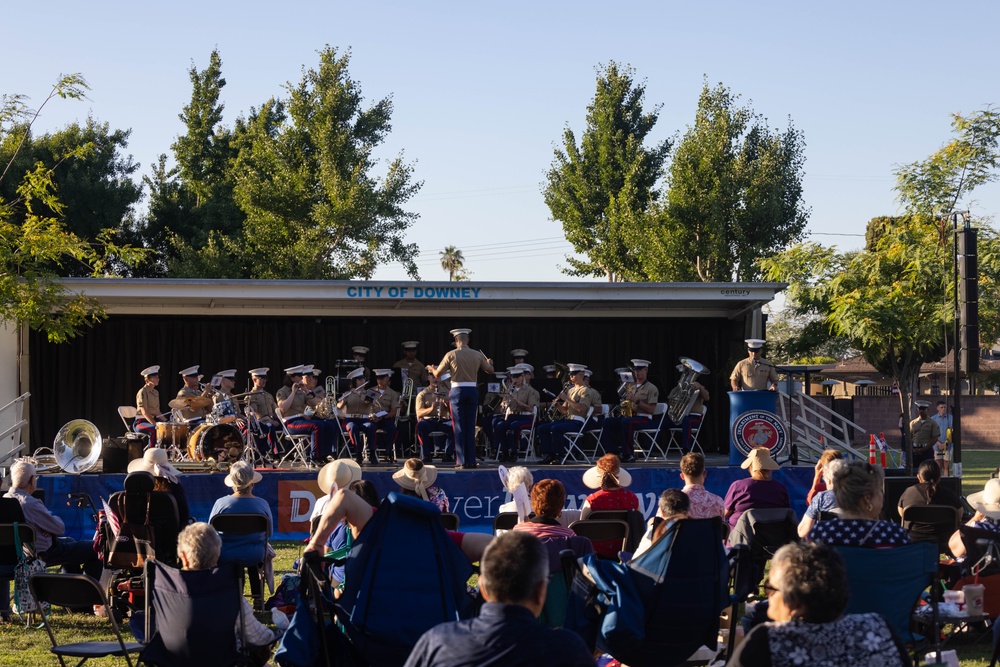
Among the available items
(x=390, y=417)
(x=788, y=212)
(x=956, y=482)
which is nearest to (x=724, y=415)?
(x=390, y=417)

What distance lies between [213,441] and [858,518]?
31.9 ft

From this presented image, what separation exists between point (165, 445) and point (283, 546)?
11.1 feet

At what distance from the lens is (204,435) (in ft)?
43.5

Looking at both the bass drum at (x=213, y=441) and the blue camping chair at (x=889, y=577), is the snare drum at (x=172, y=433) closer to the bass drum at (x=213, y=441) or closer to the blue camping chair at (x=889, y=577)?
the bass drum at (x=213, y=441)

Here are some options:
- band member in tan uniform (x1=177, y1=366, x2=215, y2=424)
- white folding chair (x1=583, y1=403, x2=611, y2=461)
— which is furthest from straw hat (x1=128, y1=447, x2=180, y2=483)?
white folding chair (x1=583, y1=403, x2=611, y2=461)

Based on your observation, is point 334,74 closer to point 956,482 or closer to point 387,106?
point 387,106

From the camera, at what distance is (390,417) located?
1459 centimetres

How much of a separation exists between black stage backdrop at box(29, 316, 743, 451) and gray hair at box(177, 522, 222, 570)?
12.8m

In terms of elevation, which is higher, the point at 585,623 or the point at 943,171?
the point at 943,171

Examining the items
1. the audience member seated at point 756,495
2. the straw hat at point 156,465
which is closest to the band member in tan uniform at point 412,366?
the straw hat at point 156,465

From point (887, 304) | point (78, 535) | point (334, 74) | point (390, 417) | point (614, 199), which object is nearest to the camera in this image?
point (78, 535)

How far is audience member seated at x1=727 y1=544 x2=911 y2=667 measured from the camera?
10.1 ft

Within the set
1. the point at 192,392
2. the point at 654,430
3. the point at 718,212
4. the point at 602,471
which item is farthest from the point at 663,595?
the point at 718,212

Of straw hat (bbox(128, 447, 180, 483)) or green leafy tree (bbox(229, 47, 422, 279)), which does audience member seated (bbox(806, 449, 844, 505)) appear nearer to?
straw hat (bbox(128, 447, 180, 483))
